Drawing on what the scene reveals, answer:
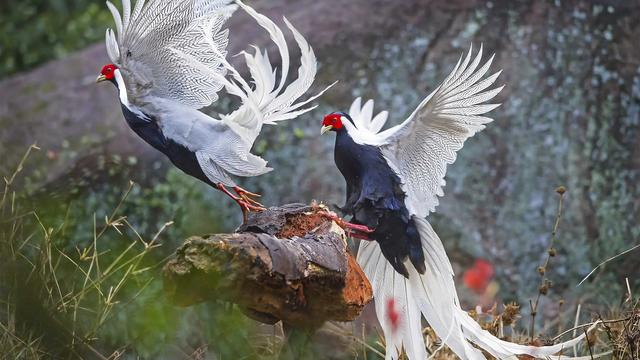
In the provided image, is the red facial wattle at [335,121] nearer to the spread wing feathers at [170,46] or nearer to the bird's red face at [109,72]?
the spread wing feathers at [170,46]

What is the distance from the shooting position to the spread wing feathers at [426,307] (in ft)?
10.3

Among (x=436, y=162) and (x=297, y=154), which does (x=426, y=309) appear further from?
(x=297, y=154)

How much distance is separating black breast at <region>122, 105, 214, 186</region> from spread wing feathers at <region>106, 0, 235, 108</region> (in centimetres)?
9

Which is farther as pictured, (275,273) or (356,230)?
(356,230)

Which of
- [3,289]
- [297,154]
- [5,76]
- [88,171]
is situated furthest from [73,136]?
[3,289]

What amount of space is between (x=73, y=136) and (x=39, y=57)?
194cm

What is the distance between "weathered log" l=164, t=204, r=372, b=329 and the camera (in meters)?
2.20

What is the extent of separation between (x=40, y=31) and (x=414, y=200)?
4.77 metres

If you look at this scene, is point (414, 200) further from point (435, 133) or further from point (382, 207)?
point (435, 133)

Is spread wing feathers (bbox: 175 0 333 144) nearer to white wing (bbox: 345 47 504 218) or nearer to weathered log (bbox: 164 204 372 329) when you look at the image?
white wing (bbox: 345 47 504 218)

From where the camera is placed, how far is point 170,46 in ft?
11.0

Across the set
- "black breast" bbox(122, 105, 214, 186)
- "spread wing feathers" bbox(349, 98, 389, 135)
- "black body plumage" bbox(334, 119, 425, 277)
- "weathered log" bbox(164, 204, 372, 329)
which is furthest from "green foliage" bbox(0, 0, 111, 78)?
"weathered log" bbox(164, 204, 372, 329)

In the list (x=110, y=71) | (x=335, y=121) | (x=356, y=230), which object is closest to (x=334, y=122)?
(x=335, y=121)

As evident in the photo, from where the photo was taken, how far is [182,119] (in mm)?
3346
